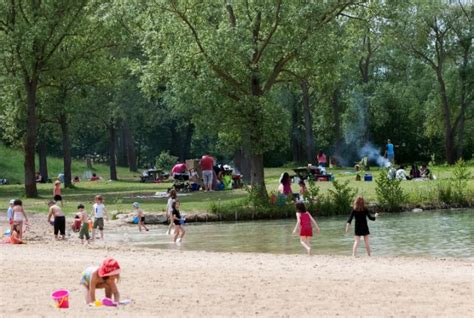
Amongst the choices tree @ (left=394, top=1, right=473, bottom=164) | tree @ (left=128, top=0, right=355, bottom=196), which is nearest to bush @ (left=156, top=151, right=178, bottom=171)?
tree @ (left=394, top=1, right=473, bottom=164)

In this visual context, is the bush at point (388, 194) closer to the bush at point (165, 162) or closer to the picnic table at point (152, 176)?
the picnic table at point (152, 176)

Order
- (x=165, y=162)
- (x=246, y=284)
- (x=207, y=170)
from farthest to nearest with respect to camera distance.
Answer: (x=165, y=162)
(x=207, y=170)
(x=246, y=284)

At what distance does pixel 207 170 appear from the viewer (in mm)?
42719

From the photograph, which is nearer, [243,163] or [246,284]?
[246,284]

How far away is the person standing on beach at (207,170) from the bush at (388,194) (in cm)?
→ 1081

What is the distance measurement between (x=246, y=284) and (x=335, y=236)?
10.6 metres

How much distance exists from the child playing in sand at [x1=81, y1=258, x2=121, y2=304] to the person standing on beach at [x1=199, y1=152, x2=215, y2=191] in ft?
94.5

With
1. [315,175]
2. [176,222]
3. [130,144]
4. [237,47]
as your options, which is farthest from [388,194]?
[130,144]

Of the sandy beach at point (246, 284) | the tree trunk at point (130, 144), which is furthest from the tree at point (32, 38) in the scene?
the tree trunk at point (130, 144)

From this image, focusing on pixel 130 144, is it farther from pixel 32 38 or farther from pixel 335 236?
pixel 335 236

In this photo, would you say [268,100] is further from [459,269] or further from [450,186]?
[459,269]

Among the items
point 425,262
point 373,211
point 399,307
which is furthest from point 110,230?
point 399,307

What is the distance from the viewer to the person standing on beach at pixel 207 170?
4234cm

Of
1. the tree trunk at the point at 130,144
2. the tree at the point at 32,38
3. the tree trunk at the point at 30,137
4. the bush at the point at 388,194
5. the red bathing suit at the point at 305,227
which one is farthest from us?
the tree trunk at the point at 130,144
